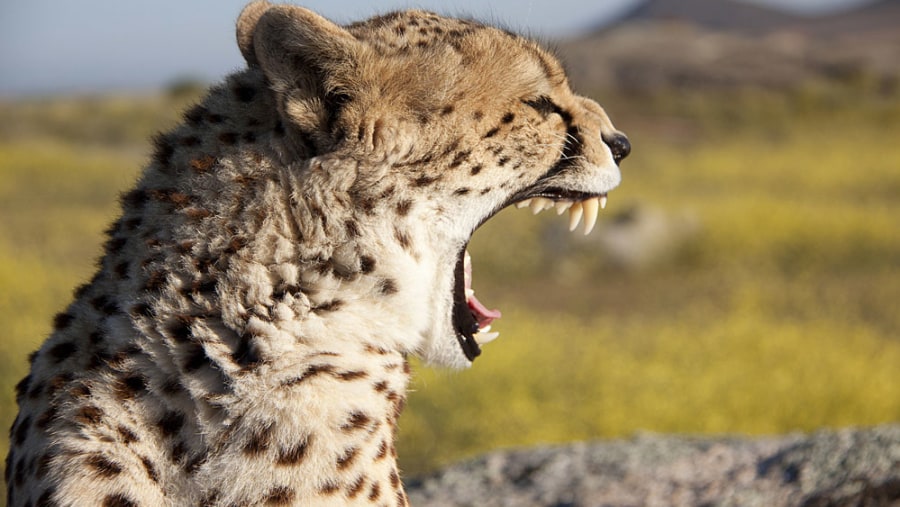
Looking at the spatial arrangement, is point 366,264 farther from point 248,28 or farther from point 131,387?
point 248,28

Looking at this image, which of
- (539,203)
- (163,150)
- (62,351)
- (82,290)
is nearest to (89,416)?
(62,351)

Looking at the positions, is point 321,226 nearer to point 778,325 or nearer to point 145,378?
point 145,378

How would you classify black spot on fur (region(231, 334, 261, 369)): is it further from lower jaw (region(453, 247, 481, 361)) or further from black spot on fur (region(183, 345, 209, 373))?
lower jaw (region(453, 247, 481, 361))

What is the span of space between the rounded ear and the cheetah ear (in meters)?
0.19

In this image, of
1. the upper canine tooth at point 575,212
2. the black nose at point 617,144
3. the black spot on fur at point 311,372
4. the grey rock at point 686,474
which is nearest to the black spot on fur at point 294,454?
the black spot on fur at point 311,372

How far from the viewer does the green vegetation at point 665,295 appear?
639 cm

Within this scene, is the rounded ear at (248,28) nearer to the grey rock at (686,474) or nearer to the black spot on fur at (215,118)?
the black spot on fur at (215,118)

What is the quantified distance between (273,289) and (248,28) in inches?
23.5

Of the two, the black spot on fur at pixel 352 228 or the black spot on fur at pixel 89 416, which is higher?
the black spot on fur at pixel 352 228

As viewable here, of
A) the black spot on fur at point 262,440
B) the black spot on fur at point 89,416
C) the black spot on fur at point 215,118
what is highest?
the black spot on fur at point 215,118

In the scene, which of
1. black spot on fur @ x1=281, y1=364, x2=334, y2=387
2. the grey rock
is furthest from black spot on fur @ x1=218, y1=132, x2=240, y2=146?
the grey rock

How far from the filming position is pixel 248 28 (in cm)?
206

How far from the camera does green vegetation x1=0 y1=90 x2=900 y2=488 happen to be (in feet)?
21.0

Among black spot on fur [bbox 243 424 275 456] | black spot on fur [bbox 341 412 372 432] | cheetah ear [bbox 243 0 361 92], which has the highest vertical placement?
cheetah ear [bbox 243 0 361 92]
